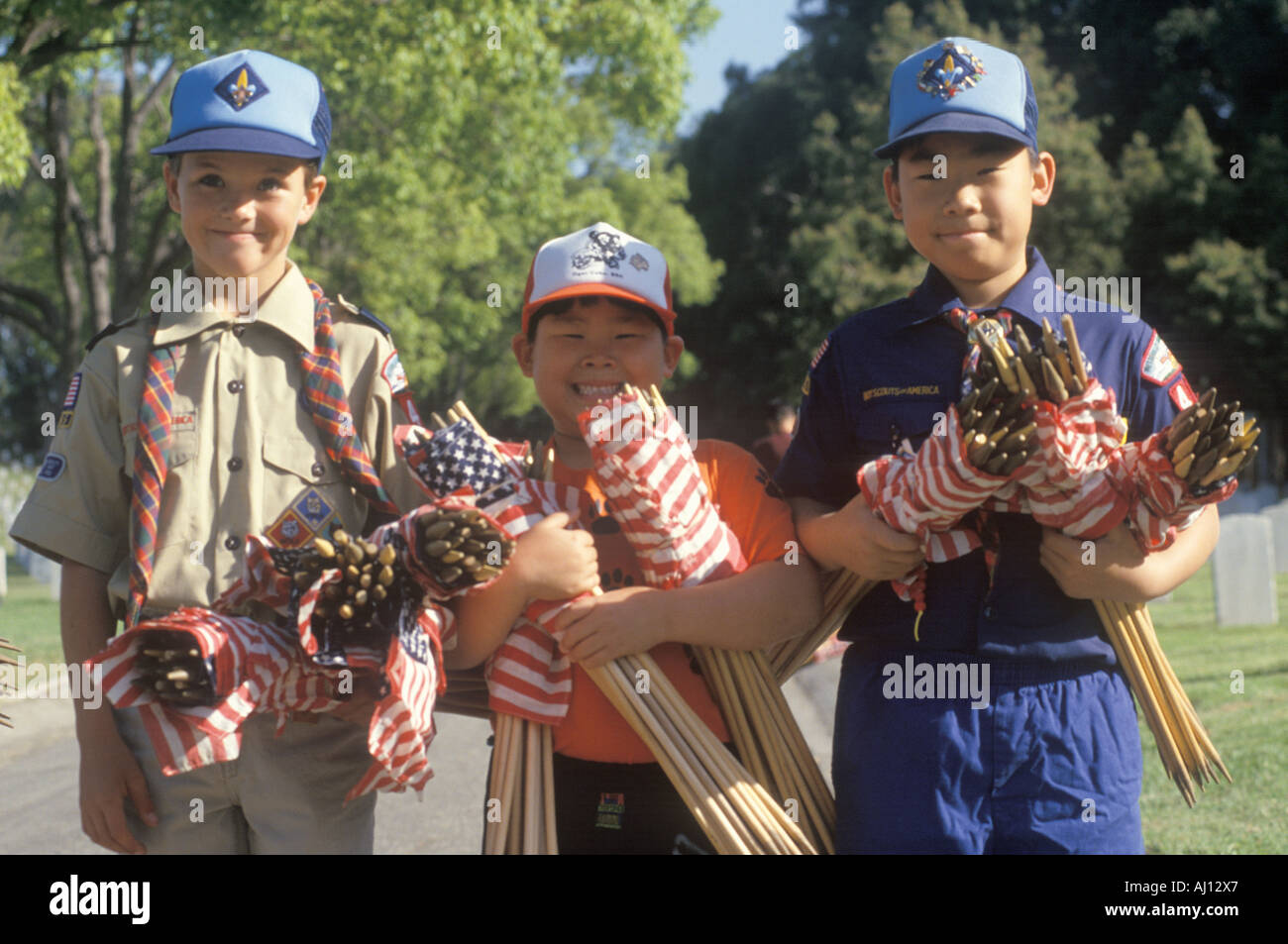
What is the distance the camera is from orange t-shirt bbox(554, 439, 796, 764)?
271 centimetres

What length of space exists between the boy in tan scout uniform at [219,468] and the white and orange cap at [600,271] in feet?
1.30

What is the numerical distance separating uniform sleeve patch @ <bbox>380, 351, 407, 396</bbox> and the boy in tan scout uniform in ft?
0.04

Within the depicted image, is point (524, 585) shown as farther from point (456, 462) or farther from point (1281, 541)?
point (1281, 541)

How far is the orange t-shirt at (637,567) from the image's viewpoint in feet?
8.88

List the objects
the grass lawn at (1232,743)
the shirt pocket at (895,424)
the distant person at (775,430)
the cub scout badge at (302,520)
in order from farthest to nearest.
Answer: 1. the distant person at (775,430)
2. the grass lawn at (1232,743)
3. the cub scout badge at (302,520)
4. the shirt pocket at (895,424)

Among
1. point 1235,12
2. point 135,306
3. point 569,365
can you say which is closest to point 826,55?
point 1235,12

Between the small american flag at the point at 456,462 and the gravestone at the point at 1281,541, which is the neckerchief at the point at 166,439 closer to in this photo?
the small american flag at the point at 456,462

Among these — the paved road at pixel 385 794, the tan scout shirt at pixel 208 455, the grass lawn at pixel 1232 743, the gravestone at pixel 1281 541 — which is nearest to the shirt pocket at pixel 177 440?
the tan scout shirt at pixel 208 455

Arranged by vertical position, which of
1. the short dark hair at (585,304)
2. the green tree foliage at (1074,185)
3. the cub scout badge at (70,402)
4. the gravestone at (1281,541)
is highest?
the green tree foliage at (1074,185)

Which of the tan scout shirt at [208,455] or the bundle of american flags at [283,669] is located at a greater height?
the tan scout shirt at [208,455]

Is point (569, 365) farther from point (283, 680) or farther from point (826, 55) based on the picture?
point (826, 55)

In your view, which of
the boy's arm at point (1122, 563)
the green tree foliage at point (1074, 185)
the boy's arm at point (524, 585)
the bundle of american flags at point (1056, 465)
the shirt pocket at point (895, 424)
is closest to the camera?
the bundle of american flags at point (1056, 465)

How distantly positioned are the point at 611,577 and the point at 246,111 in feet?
3.84
